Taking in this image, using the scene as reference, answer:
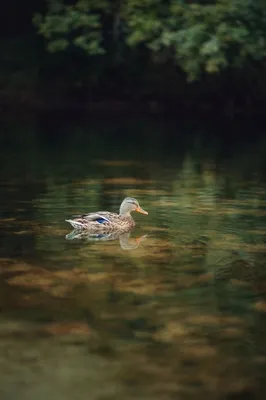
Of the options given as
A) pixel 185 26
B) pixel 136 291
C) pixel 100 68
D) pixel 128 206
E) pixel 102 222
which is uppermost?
pixel 185 26

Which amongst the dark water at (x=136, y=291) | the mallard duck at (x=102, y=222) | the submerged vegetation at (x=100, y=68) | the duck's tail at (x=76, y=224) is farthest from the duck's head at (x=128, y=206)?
the submerged vegetation at (x=100, y=68)

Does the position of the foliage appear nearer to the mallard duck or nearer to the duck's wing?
the mallard duck

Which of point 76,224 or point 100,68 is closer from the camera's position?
point 76,224

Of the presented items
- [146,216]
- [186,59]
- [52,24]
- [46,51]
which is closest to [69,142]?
[186,59]

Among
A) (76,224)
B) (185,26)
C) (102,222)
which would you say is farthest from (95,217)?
(185,26)

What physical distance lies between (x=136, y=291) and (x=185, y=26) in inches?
927

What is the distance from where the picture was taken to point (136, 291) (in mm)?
11242

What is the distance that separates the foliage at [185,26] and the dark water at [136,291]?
417 inches

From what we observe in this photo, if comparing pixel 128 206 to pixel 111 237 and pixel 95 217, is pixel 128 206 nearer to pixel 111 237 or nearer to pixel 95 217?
pixel 95 217

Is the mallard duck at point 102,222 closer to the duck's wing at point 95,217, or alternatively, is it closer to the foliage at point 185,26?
the duck's wing at point 95,217

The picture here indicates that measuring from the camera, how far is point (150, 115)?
4428 cm

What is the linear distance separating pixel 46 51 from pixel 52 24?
504 centimetres

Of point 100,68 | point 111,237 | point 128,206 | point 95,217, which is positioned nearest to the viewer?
point 111,237

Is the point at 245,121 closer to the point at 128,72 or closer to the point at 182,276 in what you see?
the point at 128,72
